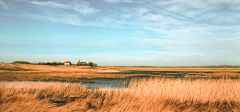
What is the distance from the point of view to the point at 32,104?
29.9 ft

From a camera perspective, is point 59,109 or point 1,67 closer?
point 59,109

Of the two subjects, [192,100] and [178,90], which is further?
[178,90]

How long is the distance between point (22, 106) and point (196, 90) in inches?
448

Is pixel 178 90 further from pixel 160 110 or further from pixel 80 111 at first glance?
pixel 80 111

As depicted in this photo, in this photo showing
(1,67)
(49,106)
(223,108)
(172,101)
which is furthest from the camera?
(1,67)

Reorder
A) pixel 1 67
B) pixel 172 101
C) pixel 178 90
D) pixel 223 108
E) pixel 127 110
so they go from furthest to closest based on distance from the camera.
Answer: pixel 1 67, pixel 178 90, pixel 172 101, pixel 223 108, pixel 127 110

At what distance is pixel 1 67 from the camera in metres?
54.1

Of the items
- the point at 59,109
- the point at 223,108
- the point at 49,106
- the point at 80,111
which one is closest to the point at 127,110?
the point at 80,111

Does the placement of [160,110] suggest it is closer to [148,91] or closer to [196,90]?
[148,91]

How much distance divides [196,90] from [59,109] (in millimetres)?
9550

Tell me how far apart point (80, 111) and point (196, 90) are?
337 inches

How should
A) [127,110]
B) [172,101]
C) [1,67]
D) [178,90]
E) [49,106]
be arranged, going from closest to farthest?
[127,110] < [49,106] < [172,101] < [178,90] < [1,67]

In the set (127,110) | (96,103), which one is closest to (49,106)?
(96,103)

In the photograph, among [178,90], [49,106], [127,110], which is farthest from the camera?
[178,90]
